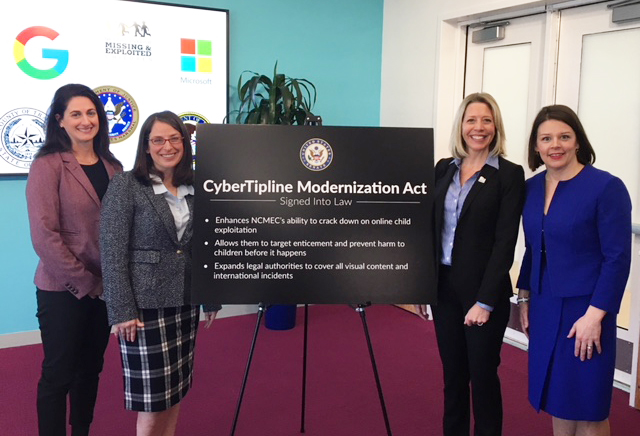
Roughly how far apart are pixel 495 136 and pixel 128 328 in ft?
4.75

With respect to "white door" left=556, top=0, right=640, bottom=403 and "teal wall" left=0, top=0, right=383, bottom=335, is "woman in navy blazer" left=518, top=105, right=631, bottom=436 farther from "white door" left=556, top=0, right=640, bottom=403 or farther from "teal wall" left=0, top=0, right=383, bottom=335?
"teal wall" left=0, top=0, right=383, bottom=335

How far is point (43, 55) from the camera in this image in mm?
3570

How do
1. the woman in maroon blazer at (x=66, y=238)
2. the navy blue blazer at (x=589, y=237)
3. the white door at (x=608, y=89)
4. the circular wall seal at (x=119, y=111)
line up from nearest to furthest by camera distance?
the navy blue blazer at (x=589, y=237) < the woman in maroon blazer at (x=66, y=238) < the white door at (x=608, y=89) < the circular wall seal at (x=119, y=111)

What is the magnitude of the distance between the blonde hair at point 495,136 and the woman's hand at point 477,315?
0.56 m

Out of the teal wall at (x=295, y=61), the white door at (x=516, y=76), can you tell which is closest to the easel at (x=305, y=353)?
the white door at (x=516, y=76)

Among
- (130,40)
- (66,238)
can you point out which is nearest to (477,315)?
(66,238)

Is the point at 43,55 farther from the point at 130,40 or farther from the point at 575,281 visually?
the point at 575,281

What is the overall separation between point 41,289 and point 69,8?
2257 mm

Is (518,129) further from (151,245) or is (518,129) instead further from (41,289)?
(41,289)

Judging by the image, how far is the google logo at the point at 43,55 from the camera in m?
3.51

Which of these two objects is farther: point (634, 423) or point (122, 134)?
point (122, 134)

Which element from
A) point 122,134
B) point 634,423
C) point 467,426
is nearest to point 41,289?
point 467,426

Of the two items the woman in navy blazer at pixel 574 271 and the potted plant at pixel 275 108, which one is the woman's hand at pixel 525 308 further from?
the potted plant at pixel 275 108

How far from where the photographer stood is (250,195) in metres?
1.93
